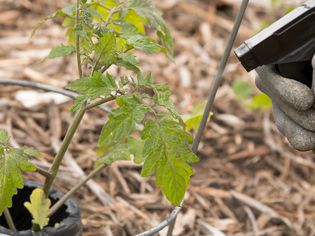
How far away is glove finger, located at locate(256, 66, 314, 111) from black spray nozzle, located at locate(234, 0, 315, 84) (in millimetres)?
40

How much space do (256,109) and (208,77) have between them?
10.4 inches

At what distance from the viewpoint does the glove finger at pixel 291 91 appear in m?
1.37

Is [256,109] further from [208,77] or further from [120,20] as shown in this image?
[120,20]

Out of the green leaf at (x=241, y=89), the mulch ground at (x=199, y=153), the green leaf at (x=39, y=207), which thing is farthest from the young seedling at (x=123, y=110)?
the green leaf at (x=241, y=89)

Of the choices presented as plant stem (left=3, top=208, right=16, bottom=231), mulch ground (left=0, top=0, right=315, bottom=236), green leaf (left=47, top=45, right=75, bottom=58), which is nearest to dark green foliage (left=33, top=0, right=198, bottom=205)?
green leaf (left=47, top=45, right=75, bottom=58)

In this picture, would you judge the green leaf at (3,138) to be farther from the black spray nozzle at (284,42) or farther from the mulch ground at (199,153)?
the mulch ground at (199,153)

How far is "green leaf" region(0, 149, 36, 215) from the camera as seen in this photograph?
1363 mm

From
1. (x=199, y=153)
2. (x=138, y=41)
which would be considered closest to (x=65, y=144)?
(x=138, y=41)

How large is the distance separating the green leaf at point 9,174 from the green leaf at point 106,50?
25 cm

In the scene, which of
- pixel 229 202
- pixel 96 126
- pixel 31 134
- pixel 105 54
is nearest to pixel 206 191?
pixel 229 202

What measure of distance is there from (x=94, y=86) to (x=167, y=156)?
0.20 m

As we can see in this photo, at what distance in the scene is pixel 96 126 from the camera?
8.13ft

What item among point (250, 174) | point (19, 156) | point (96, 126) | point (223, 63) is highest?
point (19, 156)

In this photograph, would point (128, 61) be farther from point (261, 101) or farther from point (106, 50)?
point (261, 101)
